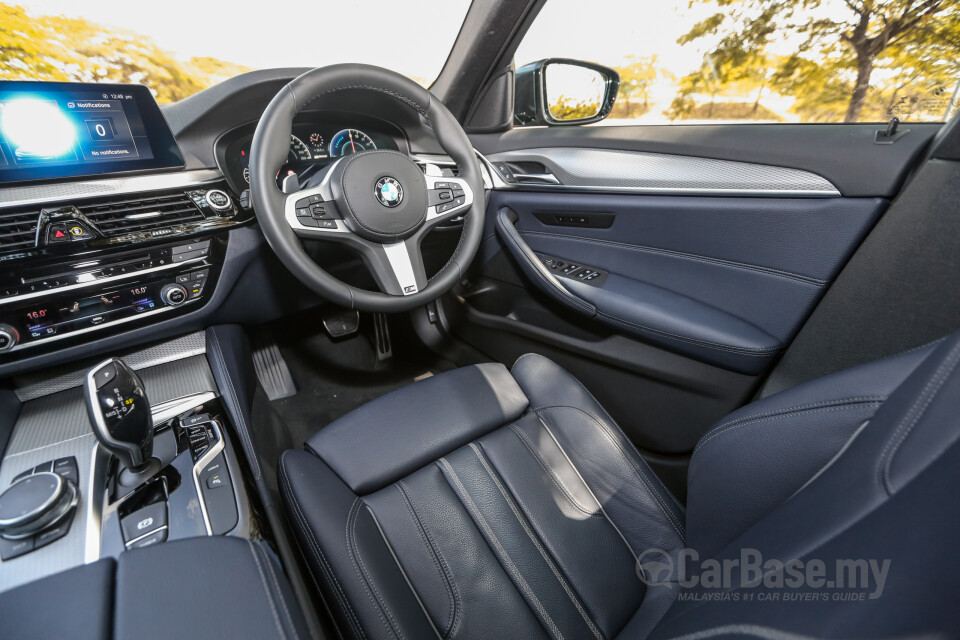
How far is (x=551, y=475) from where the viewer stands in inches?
38.7

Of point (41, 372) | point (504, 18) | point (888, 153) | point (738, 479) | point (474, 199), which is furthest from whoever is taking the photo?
point (504, 18)

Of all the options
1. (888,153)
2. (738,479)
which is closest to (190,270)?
(738,479)

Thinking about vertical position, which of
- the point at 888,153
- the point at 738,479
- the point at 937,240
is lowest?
the point at 738,479

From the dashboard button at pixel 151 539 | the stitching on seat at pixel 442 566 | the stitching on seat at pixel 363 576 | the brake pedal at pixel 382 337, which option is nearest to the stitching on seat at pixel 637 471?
the stitching on seat at pixel 442 566

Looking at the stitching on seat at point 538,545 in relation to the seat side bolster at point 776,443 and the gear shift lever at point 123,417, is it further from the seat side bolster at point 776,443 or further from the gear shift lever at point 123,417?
the gear shift lever at point 123,417

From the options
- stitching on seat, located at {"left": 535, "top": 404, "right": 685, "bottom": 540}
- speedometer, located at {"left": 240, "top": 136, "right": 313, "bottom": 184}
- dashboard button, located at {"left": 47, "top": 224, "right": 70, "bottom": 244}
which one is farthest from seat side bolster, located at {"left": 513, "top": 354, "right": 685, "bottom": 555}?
dashboard button, located at {"left": 47, "top": 224, "right": 70, "bottom": 244}

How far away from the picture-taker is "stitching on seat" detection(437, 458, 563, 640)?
0.81 metres

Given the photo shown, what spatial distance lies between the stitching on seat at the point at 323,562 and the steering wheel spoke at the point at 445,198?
69cm

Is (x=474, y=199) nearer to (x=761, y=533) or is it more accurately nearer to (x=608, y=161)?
(x=608, y=161)

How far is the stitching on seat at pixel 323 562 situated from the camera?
2.45 ft

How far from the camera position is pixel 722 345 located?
120cm

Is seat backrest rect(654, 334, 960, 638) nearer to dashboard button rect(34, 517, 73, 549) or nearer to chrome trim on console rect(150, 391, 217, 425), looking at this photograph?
dashboard button rect(34, 517, 73, 549)

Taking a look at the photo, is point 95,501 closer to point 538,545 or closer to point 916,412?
point 538,545

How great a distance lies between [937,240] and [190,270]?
1.59 m
